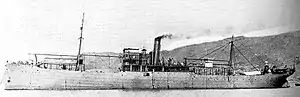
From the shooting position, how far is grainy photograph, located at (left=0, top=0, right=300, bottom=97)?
3.27 meters

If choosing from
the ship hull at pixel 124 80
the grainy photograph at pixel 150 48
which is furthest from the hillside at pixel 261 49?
the ship hull at pixel 124 80

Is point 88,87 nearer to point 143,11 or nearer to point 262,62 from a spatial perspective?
point 143,11

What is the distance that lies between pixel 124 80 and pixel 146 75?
188mm

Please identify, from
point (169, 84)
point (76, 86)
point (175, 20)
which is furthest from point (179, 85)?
point (76, 86)

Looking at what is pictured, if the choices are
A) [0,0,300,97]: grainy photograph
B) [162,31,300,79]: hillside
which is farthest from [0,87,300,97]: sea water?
[162,31,300,79]: hillside

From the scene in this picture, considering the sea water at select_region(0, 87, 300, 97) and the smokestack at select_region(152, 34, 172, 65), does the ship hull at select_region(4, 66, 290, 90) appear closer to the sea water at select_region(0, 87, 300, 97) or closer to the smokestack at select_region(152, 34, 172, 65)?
the sea water at select_region(0, 87, 300, 97)

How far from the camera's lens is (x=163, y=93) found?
11.9 feet

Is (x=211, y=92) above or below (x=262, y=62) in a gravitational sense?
below

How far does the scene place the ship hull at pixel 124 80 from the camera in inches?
130

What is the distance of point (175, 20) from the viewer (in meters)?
3.61

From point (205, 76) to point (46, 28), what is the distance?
130cm

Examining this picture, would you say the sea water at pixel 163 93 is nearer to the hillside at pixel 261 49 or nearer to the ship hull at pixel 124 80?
the ship hull at pixel 124 80

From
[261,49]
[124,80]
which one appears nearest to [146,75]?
[124,80]

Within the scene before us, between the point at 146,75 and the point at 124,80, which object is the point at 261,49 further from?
the point at 124,80
